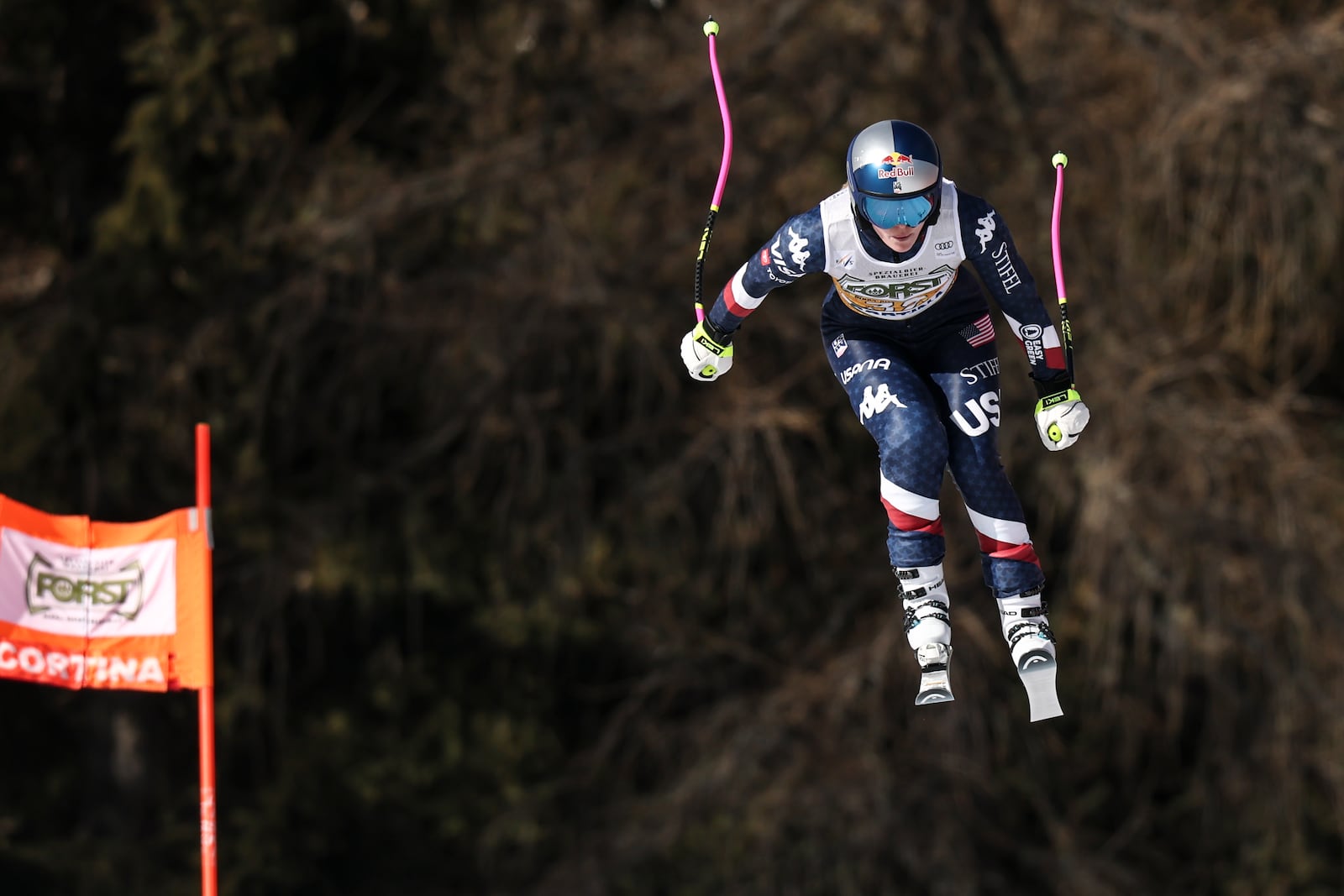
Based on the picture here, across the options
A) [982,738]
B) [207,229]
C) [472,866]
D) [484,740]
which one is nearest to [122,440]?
[207,229]

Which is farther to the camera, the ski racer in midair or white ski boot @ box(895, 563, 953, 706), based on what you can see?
white ski boot @ box(895, 563, 953, 706)

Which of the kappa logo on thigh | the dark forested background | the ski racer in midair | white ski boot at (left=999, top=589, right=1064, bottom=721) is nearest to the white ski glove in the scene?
the ski racer in midair

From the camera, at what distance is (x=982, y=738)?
17109 mm

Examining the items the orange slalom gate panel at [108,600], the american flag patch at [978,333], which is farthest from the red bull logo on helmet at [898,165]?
the orange slalom gate panel at [108,600]

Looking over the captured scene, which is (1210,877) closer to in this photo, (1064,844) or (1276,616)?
(1064,844)

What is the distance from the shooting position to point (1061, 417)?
6895mm

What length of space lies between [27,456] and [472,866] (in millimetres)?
6553

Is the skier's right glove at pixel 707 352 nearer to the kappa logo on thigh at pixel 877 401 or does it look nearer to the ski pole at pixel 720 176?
the ski pole at pixel 720 176

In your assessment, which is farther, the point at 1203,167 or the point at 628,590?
the point at 628,590

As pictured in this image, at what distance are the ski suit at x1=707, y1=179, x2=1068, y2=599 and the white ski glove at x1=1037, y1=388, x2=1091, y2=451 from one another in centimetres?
9

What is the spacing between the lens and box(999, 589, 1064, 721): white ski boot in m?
7.12

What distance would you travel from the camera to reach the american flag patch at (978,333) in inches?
296

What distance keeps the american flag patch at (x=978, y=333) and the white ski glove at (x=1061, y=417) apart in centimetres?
56

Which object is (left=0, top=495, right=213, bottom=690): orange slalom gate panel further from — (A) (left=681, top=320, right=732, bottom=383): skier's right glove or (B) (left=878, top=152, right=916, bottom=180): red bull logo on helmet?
(B) (left=878, top=152, right=916, bottom=180): red bull logo on helmet
